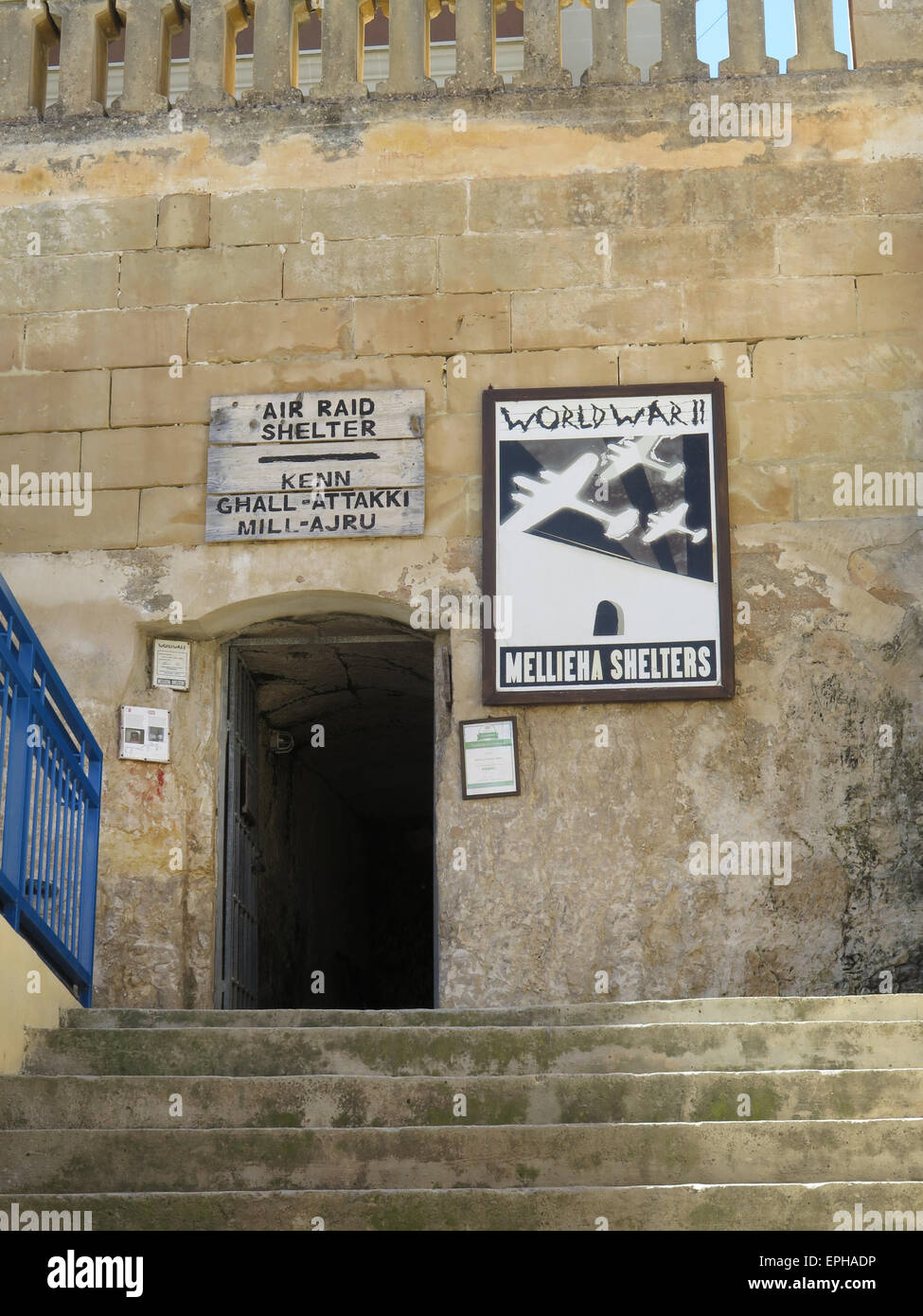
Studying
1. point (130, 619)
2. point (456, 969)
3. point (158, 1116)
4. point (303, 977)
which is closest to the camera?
point (158, 1116)

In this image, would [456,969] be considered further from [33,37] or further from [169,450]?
[33,37]

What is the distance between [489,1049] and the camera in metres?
5.14

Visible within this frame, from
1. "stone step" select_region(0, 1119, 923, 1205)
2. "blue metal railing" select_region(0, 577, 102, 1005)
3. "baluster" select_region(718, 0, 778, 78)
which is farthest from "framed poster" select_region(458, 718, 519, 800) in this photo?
"baluster" select_region(718, 0, 778, 78)

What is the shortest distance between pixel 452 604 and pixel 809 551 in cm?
159

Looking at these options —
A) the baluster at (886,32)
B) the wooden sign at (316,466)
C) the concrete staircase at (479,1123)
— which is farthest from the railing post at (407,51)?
the concrete staircase at (479,1123)

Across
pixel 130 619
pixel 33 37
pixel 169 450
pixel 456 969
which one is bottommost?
pixel 456 969

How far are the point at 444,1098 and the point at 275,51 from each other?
222 inches

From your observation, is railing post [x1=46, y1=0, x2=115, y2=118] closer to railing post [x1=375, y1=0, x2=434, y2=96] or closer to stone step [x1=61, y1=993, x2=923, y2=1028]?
railing post [x1=375, y1=0, x2=434, y2=96]

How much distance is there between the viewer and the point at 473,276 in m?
7.91

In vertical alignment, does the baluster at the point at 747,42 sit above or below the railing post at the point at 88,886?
above

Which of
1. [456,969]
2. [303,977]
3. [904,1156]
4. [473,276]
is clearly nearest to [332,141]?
[473,276]

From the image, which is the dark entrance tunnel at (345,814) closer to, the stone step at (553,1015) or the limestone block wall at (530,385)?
the limestone block wall at (530,385)

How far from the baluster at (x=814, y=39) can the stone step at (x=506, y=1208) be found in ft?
18.8

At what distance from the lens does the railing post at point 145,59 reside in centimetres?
832
